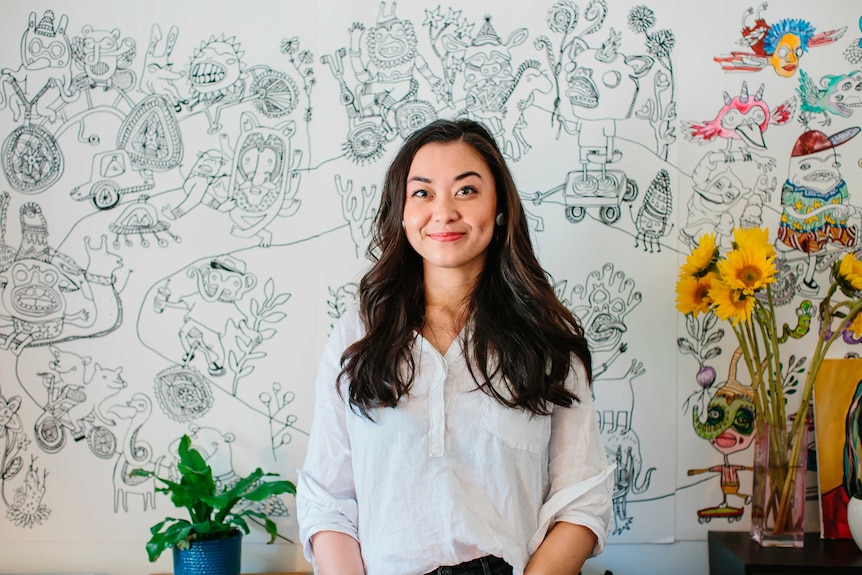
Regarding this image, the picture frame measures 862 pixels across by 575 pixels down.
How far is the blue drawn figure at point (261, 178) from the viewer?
6.26 ft

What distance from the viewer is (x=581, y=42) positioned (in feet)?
6.21

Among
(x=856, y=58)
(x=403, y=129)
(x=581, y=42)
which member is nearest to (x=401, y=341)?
(x=403, y=129)

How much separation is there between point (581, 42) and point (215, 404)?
1246 millimetres

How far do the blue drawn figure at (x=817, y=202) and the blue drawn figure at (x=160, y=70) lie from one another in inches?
58.7

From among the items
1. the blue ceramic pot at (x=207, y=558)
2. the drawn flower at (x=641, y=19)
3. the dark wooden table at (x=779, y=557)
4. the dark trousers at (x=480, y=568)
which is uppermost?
the drawn flower at (x=641, y=19)

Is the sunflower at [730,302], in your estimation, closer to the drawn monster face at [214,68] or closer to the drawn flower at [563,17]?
the drawn flower at [563,17]

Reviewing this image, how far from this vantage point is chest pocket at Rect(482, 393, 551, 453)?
1361mm

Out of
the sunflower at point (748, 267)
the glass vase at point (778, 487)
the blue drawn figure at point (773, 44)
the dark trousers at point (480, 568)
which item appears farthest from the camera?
the blue drawn figure at point (773, 44)

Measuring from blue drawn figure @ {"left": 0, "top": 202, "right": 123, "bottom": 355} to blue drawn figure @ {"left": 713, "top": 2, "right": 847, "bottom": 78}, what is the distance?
5.20 feet

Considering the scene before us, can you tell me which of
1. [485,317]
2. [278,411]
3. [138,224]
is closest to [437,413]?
[485,317]

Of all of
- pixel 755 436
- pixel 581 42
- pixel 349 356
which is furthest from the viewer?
pixel 581 42

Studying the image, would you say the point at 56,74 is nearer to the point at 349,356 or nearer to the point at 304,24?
the point at 304,24

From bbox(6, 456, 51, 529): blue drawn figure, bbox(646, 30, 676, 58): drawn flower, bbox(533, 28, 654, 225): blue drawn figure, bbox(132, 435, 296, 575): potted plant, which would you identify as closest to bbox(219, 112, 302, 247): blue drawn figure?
bbox(132, 435, 296, 575): potted plant

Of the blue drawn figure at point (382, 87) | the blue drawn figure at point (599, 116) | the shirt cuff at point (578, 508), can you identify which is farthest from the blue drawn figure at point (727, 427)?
the blue drawn figure at point (382, 87)
